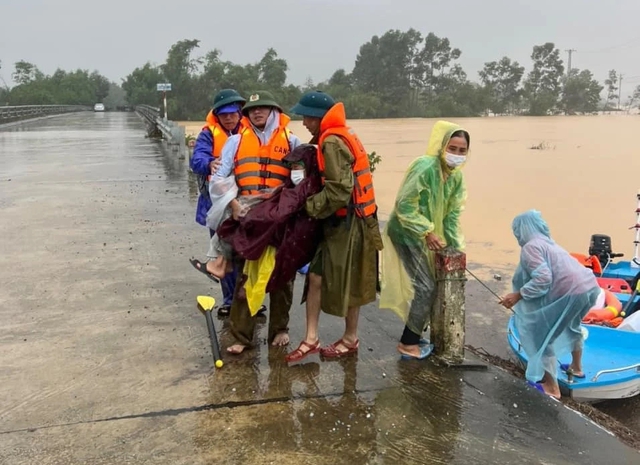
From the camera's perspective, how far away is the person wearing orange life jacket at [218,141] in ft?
14.9

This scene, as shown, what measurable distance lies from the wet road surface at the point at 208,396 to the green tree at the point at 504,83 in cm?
8851

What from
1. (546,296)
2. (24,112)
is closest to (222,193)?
(546,296)

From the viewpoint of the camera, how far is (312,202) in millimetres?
3479

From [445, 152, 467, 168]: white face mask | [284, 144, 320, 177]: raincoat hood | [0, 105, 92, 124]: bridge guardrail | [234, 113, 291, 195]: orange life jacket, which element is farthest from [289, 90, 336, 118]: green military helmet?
[0, 105, 92, 124]: bridge guardrail

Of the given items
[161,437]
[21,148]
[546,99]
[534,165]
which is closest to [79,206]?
[161,437]

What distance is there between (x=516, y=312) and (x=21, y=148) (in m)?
17.9

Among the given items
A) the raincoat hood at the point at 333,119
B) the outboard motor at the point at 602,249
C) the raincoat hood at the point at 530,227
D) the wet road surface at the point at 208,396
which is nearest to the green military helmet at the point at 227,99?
the raincoat hood at the point at 333,119

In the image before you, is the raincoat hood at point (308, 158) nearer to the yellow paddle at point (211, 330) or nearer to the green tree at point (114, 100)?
the yellow paddle at point (211, 330)

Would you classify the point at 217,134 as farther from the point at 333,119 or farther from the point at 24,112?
the point at 24,112

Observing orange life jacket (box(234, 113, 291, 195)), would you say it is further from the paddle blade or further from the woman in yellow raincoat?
the paddle blade

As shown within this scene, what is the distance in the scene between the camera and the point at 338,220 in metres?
3.61

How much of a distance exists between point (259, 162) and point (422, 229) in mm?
1133

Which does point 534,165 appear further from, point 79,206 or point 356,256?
point 356,256

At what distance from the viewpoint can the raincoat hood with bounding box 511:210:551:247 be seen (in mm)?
3936
